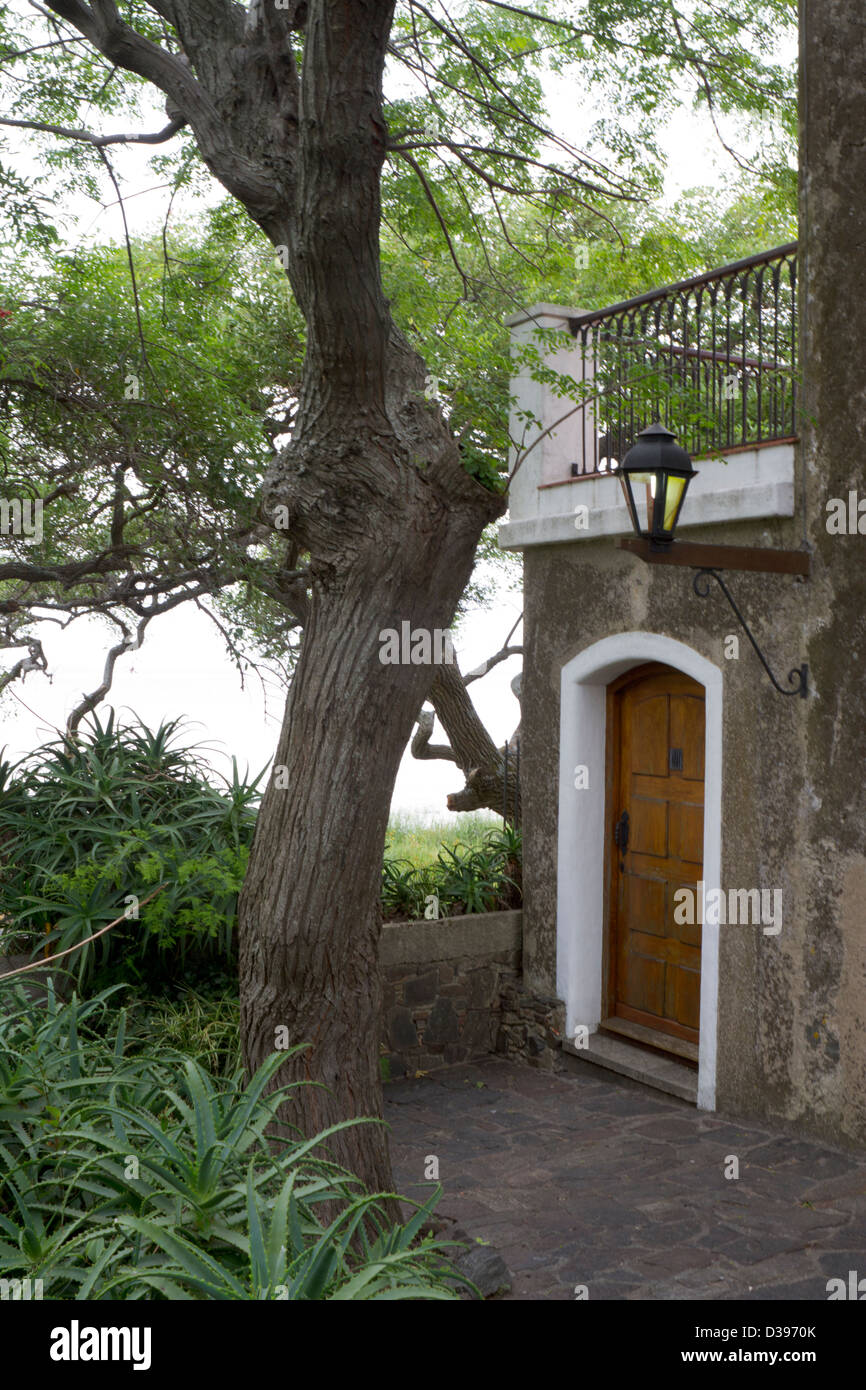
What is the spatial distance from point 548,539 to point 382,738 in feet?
11.8

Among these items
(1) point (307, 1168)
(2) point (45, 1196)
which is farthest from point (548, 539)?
(2) point (45, 1196)

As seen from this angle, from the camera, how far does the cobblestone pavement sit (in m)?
4.98

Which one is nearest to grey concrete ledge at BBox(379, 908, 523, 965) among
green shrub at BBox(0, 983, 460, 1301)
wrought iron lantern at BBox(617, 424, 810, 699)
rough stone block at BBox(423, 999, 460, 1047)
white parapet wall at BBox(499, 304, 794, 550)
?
rough stone block at BBox(423, 999, 460, 1047)

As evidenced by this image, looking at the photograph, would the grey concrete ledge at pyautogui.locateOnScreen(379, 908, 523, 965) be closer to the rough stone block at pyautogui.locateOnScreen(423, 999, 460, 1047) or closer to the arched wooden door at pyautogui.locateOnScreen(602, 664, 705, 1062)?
the rough stone block at pyautogui.locateOnScreen(423, 999, 460, 1047)

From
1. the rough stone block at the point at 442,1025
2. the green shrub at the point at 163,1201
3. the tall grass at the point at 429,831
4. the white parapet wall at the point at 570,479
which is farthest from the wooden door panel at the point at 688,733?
the tall grass at the point at 429,831

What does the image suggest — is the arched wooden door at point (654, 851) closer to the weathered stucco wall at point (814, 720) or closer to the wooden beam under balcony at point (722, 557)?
the weathered stucco wall at point (814, 720)

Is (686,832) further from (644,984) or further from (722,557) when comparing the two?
(722,557)

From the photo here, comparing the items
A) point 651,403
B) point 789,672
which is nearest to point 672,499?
point 789,672

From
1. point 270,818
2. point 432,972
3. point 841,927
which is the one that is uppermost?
point 270,818

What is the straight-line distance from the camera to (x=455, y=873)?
8.79m

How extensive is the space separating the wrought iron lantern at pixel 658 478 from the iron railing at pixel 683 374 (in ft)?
1.40
